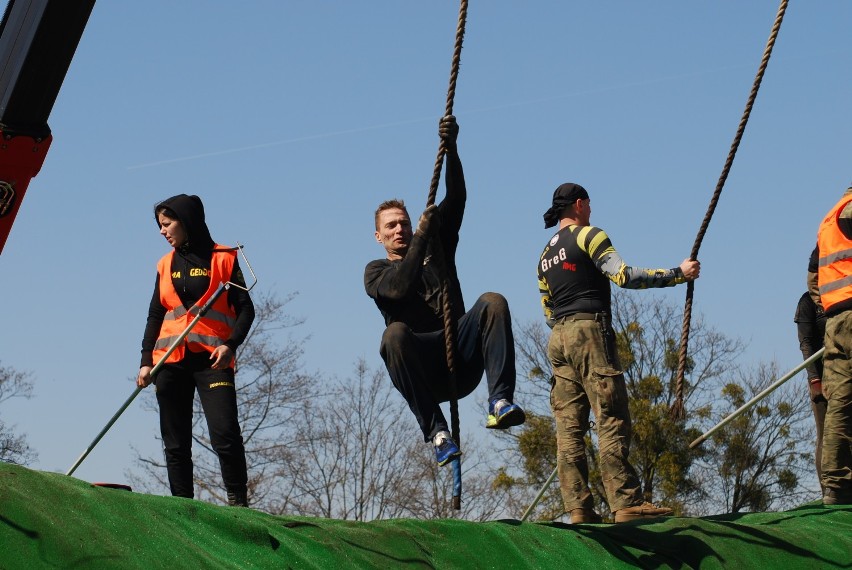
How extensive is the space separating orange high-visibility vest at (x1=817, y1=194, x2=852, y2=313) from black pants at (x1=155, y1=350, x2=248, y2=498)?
139 inches

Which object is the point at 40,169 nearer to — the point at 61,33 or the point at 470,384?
the point at 61,33

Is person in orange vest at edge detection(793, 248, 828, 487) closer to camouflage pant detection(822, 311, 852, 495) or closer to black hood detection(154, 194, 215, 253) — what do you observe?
camouflage pant detection(822, 311, 852, 495)

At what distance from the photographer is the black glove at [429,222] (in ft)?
17.7

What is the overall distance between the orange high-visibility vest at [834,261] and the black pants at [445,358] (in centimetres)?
243

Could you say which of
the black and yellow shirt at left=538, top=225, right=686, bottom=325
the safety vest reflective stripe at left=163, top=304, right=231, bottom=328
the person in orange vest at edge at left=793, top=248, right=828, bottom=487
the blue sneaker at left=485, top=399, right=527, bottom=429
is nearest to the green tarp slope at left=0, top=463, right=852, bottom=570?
the blue sneaker at left=485, top=399, right=527, bottom=429

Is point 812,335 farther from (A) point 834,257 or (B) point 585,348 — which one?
(B) point 585,348

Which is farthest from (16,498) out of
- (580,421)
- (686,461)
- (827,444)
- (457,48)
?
(686,461)

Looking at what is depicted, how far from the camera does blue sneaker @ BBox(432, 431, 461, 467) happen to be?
5.71 metres

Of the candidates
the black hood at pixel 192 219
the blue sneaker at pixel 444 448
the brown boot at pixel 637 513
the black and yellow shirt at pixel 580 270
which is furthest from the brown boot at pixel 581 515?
the black hood at pixel 192 219

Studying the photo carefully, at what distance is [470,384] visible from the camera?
20.1 feet

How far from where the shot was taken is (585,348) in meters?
6.91

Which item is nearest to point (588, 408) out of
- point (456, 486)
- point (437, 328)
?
point (437, 328)

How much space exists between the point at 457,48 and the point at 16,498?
9.08 ft

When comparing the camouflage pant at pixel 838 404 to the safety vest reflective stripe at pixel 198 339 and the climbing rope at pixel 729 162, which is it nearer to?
the climbing rope at pixel 729 162
